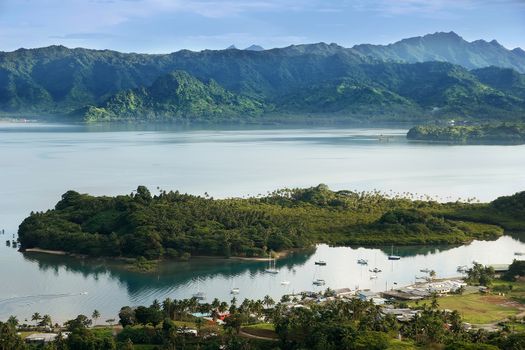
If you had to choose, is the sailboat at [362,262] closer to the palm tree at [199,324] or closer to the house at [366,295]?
the house at [366,295]

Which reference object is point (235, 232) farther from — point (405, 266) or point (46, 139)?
point (46, 139)

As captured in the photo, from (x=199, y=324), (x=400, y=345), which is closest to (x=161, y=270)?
(x=199, y=324)

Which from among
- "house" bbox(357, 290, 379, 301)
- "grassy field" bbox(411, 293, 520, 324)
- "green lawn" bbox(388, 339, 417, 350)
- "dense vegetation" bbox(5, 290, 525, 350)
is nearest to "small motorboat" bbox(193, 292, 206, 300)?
"dense vegetation" bbox(5, 290, 525, 350)

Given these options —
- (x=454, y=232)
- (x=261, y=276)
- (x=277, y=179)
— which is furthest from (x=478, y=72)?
(x=261, y=276)

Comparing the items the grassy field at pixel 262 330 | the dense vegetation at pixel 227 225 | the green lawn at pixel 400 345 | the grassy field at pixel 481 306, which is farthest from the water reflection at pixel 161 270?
the green lawn at pixel 400 345

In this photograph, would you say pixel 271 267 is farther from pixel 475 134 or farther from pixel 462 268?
pixel 475 134

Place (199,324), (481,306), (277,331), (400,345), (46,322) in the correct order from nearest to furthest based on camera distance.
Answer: (400,345) → (277,331) → (199,324) → (46,322) → (481,306)

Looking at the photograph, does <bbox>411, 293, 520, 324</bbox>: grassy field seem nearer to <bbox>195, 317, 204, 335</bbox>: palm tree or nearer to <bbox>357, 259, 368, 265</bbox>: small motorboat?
<bbox>357, 259, 368, 265</bbox>: small motorboat
